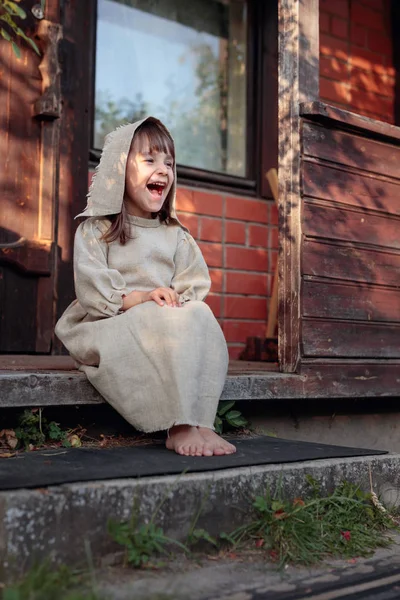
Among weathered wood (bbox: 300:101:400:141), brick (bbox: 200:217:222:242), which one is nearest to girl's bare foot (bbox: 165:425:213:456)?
weathered wood (bbox: 300:101:400:141)

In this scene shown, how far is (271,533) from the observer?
7.68 feet

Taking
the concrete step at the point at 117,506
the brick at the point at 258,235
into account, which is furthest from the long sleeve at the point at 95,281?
the brick at the point at 258,235

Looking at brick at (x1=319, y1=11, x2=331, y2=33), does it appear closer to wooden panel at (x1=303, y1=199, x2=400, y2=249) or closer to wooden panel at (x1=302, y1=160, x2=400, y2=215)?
wooden panel at (x1=302, y1=160, x2=400, y2=215)

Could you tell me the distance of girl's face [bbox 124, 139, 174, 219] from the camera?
3.08m

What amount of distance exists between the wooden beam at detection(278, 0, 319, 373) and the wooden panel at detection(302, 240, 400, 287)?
9cm

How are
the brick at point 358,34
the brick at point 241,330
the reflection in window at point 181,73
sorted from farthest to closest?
1. the brick at point 358,34
2. the brick at point 241,330
3. the reflection in window at point 181,73

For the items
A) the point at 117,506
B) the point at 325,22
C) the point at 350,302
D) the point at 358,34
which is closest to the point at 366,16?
the point at 358,34

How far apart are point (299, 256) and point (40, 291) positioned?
1.51 m

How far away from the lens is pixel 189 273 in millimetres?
3203

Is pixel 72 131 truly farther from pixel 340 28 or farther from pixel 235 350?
pixel 340 28

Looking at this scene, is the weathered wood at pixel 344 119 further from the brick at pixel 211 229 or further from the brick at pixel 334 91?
the brick at pixel 334 91

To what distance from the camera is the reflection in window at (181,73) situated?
492 cm

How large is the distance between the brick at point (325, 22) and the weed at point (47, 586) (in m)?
4.68

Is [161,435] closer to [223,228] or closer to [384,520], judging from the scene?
[384,520]
